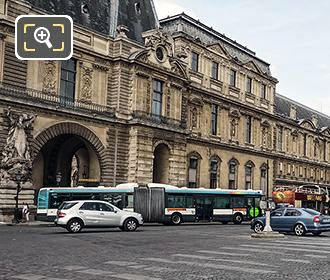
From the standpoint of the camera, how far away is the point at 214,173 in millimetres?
55938

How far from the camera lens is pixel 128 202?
119 feet

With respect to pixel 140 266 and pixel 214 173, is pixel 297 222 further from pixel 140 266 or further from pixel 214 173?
pixel 214 173

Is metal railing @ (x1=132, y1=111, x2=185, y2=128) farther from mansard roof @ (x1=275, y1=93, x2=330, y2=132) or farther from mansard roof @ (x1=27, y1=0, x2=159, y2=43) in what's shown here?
mansard roof @ (x1=275, y1=93, x2=330, y2=132)

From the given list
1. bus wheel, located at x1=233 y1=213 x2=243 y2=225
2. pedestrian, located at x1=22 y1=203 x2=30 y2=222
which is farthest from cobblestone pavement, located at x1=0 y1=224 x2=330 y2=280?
bus wheel, located at x1=233 y1=213 x2=243 y2=225

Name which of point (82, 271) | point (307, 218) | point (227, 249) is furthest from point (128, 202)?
point (82, 271)

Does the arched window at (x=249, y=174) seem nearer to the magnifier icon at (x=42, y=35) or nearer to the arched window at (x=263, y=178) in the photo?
the arched window at (x=263, y=178)

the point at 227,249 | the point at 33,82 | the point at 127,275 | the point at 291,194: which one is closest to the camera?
the point at 127,275

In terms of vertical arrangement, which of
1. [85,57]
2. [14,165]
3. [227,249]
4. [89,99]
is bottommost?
[227,249]

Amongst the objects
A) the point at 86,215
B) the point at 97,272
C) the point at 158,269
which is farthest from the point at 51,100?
the point at 97,272

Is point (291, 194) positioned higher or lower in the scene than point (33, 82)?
lower

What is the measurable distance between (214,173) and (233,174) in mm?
3875

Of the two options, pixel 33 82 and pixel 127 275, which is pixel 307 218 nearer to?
pixel 127 275

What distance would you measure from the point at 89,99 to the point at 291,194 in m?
24.8

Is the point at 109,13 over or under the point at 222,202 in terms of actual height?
over
